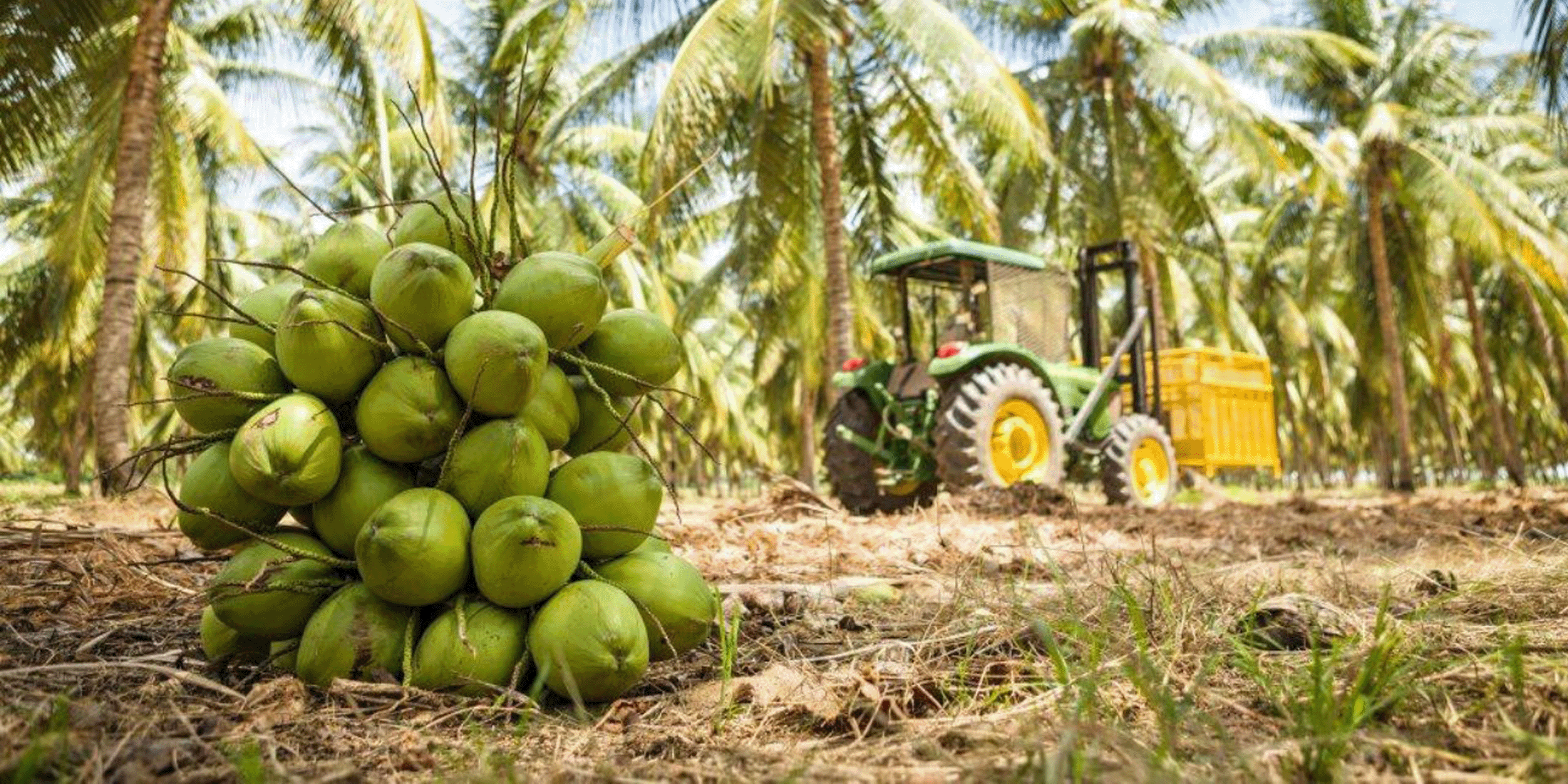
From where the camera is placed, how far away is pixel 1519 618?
1.87 m

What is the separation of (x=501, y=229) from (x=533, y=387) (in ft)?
31.6

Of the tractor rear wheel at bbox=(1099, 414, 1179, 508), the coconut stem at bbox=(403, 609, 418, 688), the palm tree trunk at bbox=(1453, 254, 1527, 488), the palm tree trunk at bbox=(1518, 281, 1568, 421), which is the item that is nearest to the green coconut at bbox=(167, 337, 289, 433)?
the coconut stem at bbox=(403, 609, 418, 688)

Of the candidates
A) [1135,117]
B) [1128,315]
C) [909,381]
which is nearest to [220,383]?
[909,381]

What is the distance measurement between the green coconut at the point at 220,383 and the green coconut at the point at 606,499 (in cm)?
50

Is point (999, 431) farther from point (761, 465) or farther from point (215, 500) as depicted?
point (215, 500)

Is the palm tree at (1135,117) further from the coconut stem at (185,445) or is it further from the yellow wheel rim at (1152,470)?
the coconut stem at (185,445)

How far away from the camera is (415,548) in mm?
1501

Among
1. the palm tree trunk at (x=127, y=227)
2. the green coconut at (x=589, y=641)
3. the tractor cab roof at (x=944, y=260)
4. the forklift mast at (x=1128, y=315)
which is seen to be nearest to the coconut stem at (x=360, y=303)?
the green coconut at (x=589, y=641)

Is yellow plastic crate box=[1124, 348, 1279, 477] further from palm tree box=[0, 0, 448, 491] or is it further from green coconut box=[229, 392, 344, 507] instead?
green coconut box=[229, 392, 344, 507]

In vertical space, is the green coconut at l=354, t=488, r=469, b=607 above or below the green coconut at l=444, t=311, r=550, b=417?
below

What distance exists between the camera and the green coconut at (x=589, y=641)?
5.01 feet

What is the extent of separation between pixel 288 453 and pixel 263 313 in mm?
437

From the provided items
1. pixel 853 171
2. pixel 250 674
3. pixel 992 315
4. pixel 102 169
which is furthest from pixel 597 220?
pixel 250 674

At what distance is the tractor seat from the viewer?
27.3 ft
